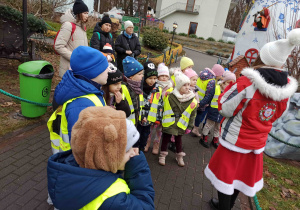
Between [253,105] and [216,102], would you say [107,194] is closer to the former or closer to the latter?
[253,105]

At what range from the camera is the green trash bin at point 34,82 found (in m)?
3.88

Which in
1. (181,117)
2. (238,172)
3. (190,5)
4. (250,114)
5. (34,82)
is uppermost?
(190,5)

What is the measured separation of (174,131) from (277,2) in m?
8.65

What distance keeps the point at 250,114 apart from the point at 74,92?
1810mm

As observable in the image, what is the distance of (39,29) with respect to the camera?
22.3 feet

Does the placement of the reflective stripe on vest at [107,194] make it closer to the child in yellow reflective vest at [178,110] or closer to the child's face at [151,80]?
the child in yellow reflective vest at [178,110]

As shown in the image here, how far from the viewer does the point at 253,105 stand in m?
2.24

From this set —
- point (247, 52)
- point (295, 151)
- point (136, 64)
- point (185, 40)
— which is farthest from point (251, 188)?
point (185, 40)

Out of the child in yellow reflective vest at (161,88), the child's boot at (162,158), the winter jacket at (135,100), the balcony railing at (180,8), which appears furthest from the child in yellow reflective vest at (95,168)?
the balcony railing at (180,8)

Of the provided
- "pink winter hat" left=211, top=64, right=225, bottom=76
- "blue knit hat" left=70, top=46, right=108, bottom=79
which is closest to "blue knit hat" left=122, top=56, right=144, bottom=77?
"blue knit hat" left=70, top=46, right=108, bottom=79

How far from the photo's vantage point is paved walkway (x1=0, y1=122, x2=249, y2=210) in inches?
108

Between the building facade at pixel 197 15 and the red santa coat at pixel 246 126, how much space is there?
118ft

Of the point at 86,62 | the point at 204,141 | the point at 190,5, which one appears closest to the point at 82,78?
the point at 86,62

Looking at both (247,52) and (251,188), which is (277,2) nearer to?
(247,52)
